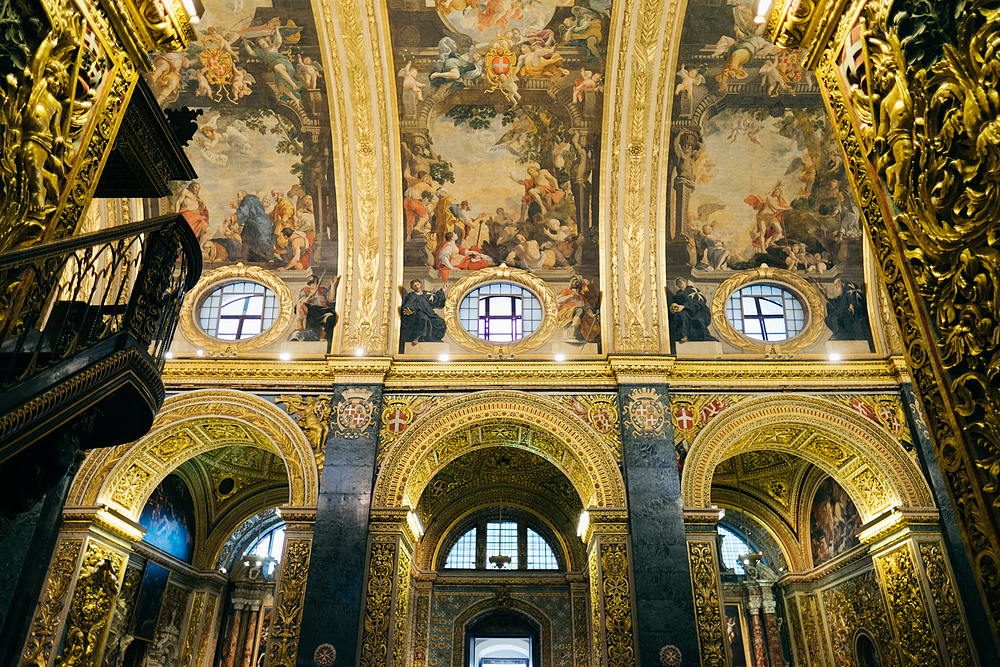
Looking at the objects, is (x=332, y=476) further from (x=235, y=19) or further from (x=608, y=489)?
(x=235, y=19)

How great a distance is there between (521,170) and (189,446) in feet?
31.2

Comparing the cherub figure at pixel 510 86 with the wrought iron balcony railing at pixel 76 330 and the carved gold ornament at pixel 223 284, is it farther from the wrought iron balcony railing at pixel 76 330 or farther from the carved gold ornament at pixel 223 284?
the wrought iron balcony railing at pixel 76 330

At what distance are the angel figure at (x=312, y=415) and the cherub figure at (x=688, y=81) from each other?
32.9 feet

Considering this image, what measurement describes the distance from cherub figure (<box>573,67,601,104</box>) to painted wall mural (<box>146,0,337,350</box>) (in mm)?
5433

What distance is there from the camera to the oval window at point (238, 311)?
15.3 meters

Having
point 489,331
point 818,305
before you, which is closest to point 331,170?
point 489,331

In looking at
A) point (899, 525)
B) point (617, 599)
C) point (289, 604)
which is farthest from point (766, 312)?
point (289, 604)

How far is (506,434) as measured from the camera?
14617 millimetres

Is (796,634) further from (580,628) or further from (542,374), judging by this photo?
(542,374)

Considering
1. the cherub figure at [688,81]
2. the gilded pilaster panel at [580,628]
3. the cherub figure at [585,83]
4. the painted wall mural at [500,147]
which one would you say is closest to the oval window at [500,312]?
the painted wall mural at [500,147]

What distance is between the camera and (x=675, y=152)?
594 inches

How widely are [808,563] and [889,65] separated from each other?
1574 cm

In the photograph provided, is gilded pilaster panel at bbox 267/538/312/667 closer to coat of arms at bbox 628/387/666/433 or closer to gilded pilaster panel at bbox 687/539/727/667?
coat of arms at bbox 628/387/666/433

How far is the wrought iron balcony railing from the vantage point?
429 centimetres
